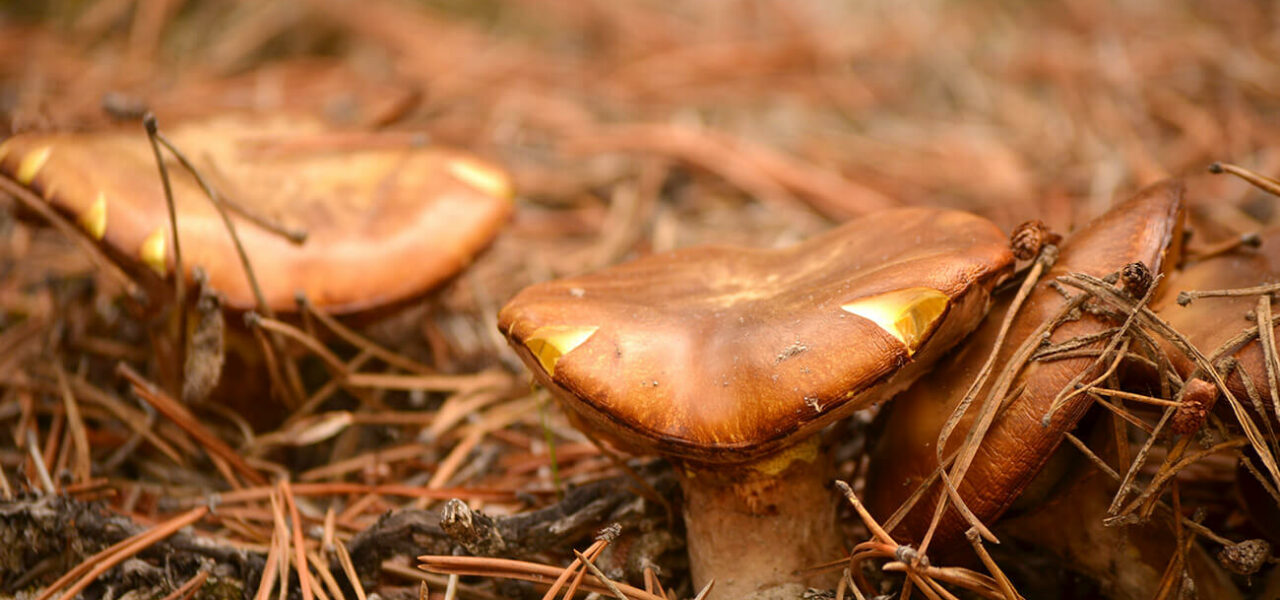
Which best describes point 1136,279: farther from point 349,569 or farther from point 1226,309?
point 349,569

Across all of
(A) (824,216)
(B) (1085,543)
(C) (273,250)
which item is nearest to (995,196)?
(A) (824,216)

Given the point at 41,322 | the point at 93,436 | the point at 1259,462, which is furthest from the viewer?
the point at 41,322

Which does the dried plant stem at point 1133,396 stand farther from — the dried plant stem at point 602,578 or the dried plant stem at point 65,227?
the dried plant stem at point 65,227

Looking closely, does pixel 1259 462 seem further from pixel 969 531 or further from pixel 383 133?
pixel 383 133

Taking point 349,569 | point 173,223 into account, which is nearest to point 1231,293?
point 349,569

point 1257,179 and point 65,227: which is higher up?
point 1257,179

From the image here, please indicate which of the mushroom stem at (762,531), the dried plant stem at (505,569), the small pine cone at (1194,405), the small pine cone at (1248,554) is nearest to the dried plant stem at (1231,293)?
the small pine cone at (1194,405)
